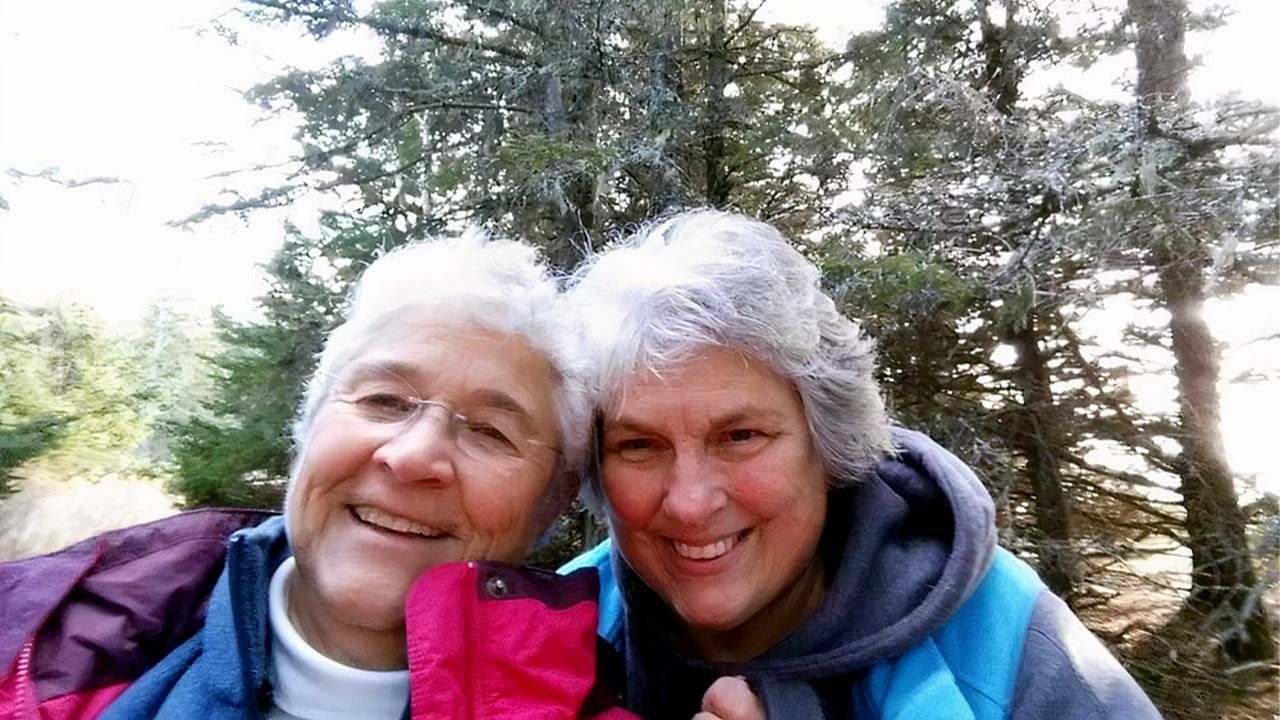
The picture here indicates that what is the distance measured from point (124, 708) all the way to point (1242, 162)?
14.3 ft

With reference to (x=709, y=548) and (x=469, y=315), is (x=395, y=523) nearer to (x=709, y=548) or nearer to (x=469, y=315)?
(x=469, y=315)

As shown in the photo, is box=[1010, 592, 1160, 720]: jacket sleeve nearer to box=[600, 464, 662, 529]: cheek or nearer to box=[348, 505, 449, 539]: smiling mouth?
box=[600, 464, 662, 529]: cheek

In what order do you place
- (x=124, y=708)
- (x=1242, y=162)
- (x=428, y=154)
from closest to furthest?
(x=124, y=708) < (x=1242, y=162) < (x=428, y=154)

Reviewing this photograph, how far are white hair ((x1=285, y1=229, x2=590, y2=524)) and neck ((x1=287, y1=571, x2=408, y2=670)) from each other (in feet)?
0.75

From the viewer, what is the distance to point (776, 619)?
146 cm

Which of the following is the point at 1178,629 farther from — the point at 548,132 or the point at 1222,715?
the point at 548,132

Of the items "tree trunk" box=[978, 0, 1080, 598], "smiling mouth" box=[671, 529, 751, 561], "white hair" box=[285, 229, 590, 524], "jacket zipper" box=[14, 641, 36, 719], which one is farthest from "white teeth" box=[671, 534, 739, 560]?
"tree trunk" box=[978, 0, 1080, 598]

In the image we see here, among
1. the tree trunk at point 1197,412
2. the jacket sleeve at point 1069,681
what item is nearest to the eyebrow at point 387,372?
the jacket sleeve at point 1069,681

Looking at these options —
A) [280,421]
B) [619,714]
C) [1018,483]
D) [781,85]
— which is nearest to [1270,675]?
[1018,483]

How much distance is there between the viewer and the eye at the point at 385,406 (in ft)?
4.49

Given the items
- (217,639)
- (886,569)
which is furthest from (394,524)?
A: (886,569)

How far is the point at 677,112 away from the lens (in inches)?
162

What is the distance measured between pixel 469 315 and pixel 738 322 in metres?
0.50

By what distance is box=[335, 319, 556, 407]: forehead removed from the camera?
1.37m
